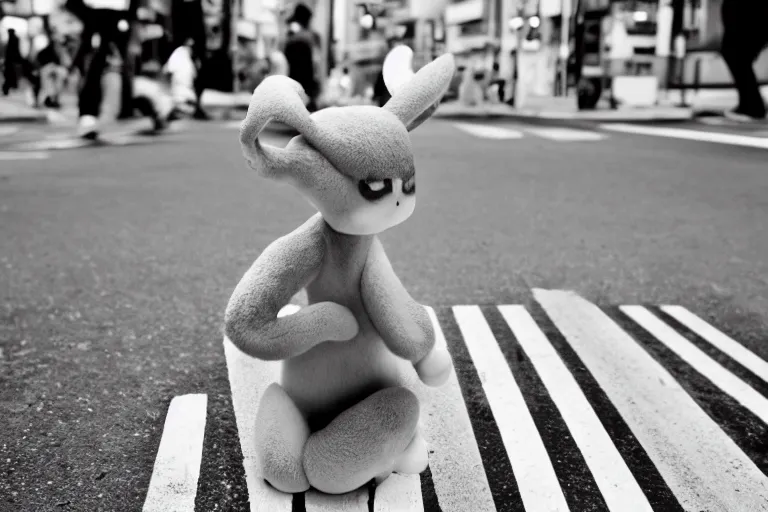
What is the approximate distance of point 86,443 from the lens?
1.55 m

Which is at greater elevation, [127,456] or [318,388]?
[318,388]

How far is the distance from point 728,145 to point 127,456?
7408 millimetres

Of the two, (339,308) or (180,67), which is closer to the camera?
(339,308)

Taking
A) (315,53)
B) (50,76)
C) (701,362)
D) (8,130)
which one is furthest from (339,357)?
(50,76)

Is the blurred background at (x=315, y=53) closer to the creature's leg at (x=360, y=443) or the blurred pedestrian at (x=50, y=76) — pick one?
the blurred pedestrian at (x=50, y=76)

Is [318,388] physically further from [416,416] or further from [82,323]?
[82,323]

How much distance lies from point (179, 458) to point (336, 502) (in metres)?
0.32

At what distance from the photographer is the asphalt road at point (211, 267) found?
5.05 feet

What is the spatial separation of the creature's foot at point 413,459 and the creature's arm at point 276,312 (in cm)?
22

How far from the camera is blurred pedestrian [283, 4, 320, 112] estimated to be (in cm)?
1012

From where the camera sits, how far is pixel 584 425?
1.61 metres

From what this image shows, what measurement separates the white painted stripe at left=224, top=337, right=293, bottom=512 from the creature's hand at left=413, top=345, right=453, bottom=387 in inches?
11.8

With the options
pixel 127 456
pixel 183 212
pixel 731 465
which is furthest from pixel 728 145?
pixel 127 456

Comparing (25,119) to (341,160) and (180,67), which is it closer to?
(180,67)
